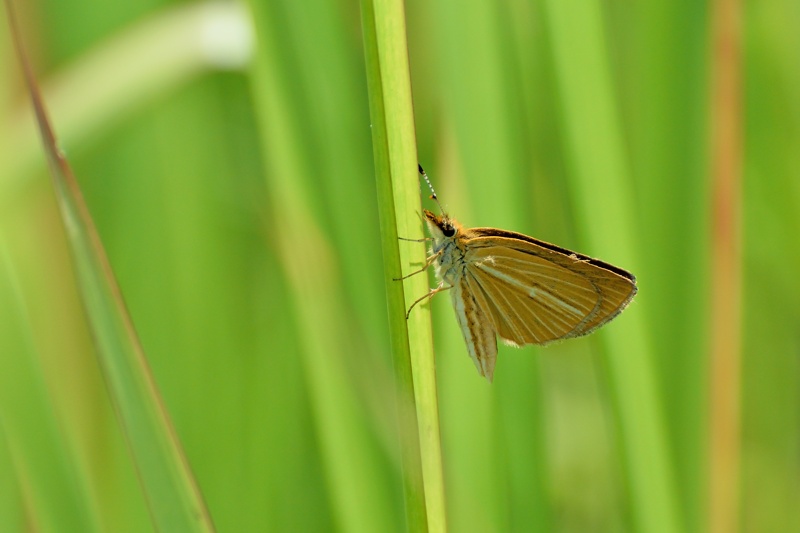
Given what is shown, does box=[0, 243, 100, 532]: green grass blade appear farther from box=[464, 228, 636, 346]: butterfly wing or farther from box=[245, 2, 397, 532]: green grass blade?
box=[464, 228, 636, 346]: butterfly wing

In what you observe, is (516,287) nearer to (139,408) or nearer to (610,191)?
(610,191)

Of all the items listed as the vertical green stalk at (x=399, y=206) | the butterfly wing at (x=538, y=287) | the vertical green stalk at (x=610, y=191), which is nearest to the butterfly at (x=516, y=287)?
the butterfly wing at (x=538, y=287)

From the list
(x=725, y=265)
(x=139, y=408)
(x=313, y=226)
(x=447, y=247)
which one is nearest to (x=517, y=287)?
(x=447, y=247)

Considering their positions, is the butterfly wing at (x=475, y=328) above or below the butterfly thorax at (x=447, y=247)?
below

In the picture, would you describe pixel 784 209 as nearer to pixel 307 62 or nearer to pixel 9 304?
pixel 307 62

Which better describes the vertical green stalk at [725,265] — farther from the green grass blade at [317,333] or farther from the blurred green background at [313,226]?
the green grass blade at [317,333]
